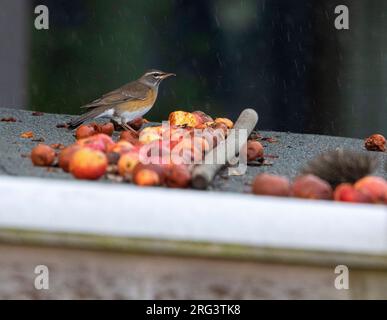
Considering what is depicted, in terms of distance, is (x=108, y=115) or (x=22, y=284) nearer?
(x=22, y=284)

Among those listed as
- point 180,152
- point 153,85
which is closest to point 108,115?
point 153,85

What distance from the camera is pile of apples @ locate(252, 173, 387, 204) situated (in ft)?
8.15

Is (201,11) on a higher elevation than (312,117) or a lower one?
higher

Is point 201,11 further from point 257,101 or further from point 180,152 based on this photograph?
point 180,152

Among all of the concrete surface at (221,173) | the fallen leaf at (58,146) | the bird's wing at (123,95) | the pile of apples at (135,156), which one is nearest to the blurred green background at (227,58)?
the concrete surface at (221,173)

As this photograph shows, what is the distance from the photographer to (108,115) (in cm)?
427

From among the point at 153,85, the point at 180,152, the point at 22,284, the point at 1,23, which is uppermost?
the point at 1,23

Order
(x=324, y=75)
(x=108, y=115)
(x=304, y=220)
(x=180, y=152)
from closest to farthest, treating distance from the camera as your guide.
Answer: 1. (x=304, y=220)
2. (x=180, y=152)
3. (x=108, y=115)
4. (x=324, y=75)

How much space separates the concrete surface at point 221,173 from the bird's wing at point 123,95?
21 cm

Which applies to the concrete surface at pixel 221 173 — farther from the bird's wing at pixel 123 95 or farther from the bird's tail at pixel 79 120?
the bird's wing at pixel 123 95

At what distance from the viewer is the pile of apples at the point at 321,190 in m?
2.48

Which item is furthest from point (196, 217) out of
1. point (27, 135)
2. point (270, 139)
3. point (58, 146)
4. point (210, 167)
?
point (270, 139)

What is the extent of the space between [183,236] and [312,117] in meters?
4.00

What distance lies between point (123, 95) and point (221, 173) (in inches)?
50.3
